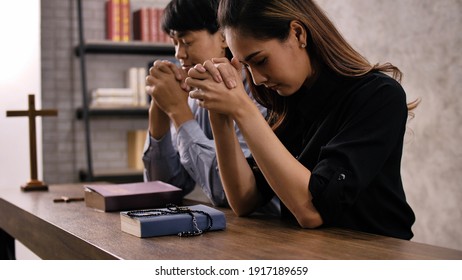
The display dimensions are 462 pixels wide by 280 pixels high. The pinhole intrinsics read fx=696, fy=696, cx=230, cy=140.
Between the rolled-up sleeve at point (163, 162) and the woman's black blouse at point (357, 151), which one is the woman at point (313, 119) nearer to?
the woman's black blouse at point (357, 151)

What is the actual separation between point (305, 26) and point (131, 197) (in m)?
0.66

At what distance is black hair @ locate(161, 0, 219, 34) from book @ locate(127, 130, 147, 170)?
9.14 ft

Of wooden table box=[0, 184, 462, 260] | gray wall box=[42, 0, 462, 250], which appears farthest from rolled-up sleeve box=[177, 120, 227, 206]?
gray wall box=[42, 0, 462, 250]

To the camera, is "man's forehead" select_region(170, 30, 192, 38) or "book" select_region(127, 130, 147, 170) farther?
"book" select_region(127, 130, 147, 170)

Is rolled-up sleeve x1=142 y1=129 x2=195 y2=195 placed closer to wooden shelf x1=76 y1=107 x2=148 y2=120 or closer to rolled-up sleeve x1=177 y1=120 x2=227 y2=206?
rolled-up sleeve x1=177 y1=120 x2=227 y2=206

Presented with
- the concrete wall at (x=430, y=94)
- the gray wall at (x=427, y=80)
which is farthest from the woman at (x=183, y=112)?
the concrete wall at (x=430, y=94)

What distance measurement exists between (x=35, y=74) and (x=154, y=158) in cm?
201

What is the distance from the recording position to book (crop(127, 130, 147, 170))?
485 centimetres

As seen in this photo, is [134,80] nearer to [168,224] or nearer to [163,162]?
[163,162]

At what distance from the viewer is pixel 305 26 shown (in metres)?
1.47

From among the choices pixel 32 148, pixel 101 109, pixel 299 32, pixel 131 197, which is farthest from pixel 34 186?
pixel 101 109

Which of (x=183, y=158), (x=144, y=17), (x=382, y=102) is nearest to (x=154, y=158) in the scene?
(x=183, y=158)

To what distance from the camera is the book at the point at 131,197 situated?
1797 mm

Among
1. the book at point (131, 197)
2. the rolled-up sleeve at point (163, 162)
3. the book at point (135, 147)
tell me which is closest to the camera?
the book at point (131, 197)
